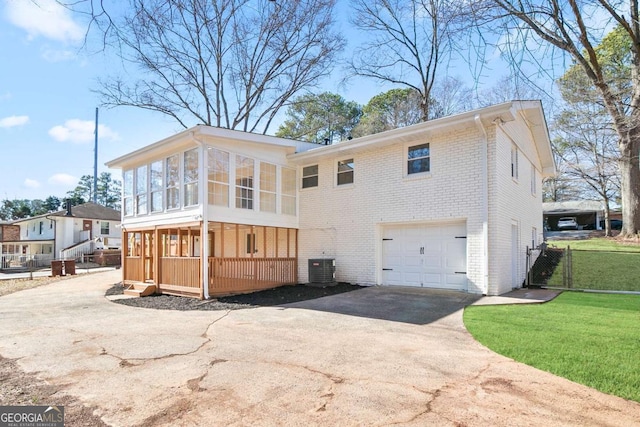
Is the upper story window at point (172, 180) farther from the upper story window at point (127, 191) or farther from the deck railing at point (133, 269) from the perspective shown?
the deck railing at point (133, 269)

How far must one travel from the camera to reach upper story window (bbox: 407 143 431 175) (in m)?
10.7

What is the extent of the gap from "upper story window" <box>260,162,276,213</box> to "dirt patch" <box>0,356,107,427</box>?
27.5 feet

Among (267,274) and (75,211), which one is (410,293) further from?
(75,211)

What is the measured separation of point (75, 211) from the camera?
1366 inches

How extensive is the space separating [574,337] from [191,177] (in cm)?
989

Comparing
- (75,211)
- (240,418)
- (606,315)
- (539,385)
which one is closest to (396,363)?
(539,385)

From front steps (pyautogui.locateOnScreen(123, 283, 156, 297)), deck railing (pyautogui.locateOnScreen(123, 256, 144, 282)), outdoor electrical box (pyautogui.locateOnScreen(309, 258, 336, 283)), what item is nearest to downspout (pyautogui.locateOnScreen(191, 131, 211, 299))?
front steps (pyautogui.locateOnScreen(123, 283, 156, 297))

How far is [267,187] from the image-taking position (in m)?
12.7

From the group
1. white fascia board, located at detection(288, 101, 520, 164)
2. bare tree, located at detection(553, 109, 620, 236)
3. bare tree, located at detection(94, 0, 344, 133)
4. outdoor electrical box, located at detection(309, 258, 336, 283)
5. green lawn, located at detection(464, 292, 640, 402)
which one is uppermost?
bare tree, located at detection(94, 0, 344, 133)

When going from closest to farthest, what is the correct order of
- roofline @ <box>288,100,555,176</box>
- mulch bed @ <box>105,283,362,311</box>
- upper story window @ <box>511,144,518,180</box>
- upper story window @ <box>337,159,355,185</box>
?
roofline @ <box>288,100,555,176</box>
mulch bed @ <box>105,283,362,311</box>
upper story window @ <box>511,144,518,180</box>
upper story window @ <box>337,159,355,185</box>

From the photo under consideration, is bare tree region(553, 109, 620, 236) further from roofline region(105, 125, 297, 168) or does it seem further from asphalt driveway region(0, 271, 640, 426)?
asphalt driveway region(0, 271, 640, 426)

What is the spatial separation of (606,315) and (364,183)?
6.89 metres

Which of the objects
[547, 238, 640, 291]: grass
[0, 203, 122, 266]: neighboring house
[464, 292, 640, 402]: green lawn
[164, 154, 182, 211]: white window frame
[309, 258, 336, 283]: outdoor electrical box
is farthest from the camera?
[0, 203, 122, 266]: neighboring house

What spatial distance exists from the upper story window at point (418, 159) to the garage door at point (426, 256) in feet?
5.27
